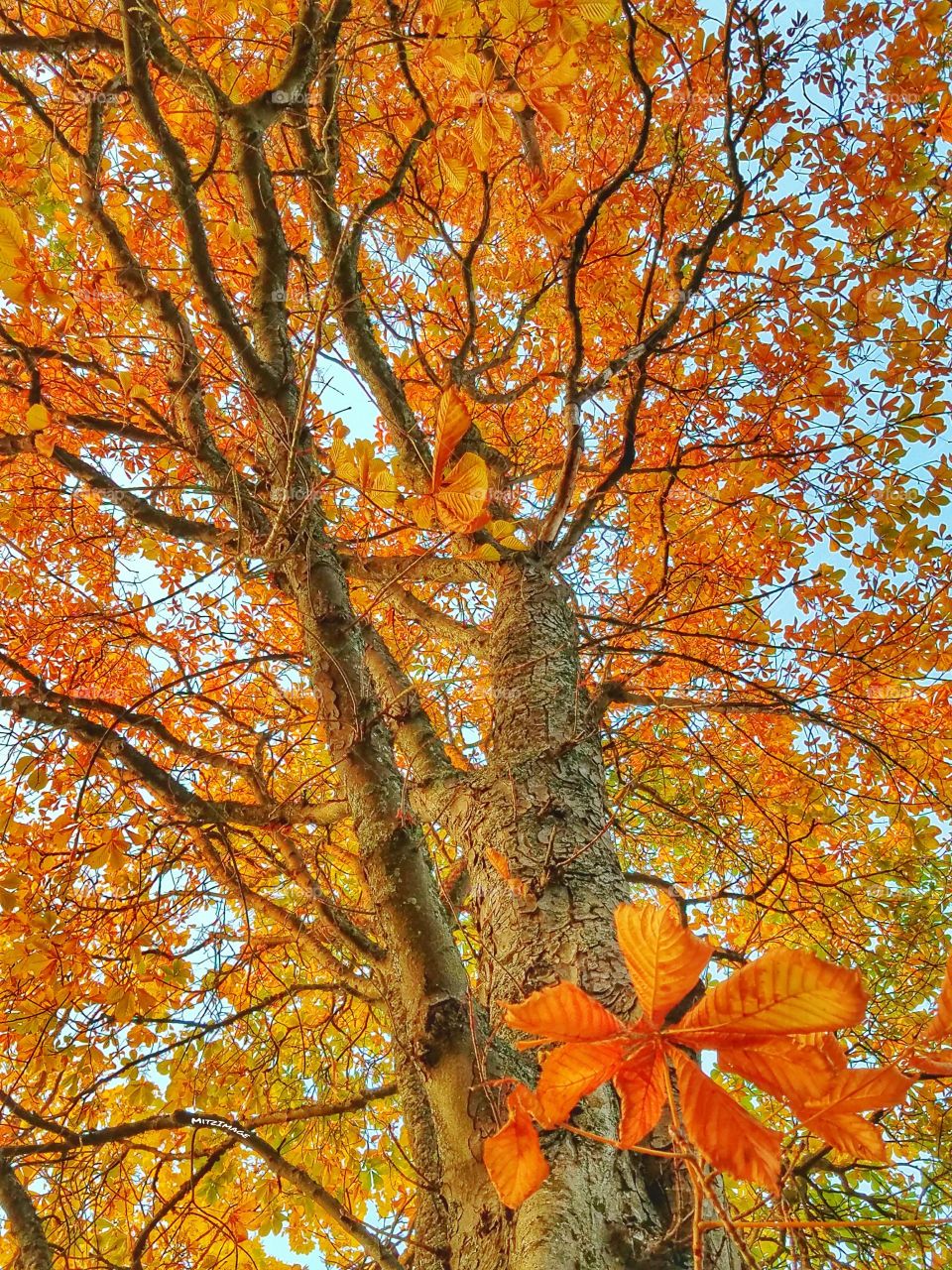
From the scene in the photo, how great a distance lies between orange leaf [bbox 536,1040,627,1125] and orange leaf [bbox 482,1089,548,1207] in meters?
0.22

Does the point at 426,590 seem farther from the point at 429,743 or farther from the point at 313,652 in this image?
the point at 313,652

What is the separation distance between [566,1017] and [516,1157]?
35 centimetres

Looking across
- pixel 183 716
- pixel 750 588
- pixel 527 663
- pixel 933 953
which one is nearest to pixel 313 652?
pixel 527 663

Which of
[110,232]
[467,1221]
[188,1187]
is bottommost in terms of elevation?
[467,1221]

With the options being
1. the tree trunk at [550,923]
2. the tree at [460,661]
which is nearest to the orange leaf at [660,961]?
the tree at [460,661]

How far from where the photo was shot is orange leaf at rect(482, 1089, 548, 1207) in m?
0.79

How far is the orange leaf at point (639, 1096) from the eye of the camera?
598mm

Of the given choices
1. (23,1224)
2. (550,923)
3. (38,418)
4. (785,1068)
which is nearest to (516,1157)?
(785,1068)

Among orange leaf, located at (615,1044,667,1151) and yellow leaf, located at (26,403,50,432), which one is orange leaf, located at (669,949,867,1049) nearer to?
orange leaf, located at (615,1044,667,1151)

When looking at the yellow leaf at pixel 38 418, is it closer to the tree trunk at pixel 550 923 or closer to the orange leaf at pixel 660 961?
the tree trunk at pixel 550 923

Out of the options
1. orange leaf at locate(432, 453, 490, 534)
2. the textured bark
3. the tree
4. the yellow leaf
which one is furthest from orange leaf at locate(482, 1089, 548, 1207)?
the yellow leaf

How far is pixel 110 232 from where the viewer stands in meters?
2.35

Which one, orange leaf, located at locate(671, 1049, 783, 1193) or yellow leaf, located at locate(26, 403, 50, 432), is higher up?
yellow leaf, located at locate(26, 403, 50, 432)

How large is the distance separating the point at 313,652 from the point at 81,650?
2.93m
